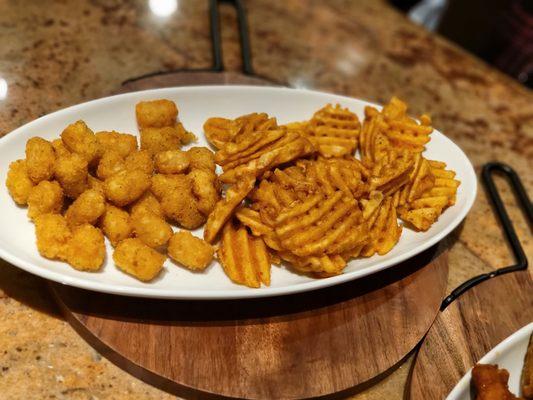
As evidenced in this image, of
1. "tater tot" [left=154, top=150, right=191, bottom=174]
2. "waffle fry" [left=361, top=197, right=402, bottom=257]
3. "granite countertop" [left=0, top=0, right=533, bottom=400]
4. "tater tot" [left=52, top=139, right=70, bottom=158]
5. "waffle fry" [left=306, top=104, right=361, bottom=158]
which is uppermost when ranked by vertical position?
"waffle fry" [left=306, top=104, right=361, bottom=158]

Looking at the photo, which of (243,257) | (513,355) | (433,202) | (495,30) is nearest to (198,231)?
(243,257)

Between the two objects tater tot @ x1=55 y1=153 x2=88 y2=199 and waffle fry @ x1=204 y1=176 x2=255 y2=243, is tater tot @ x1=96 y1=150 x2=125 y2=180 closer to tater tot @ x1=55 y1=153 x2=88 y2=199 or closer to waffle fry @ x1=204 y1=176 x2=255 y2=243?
tater tot @ x1=55 y1=153 x2=88 y2=199

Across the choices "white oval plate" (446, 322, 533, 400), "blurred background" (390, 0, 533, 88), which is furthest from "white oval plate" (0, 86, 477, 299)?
"blurred background" (390, 0, 533, 88)

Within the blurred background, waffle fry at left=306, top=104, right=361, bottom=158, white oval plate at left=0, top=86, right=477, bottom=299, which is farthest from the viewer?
the blurred background

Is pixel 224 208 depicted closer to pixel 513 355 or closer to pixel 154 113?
pixel 154 113

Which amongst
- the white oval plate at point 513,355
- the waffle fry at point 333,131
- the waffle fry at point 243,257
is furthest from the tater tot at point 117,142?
the white oval plate at point 513,355

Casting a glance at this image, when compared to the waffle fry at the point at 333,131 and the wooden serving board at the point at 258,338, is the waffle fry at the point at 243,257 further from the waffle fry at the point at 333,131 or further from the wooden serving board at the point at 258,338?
the waffle fry at the point at 333,131
